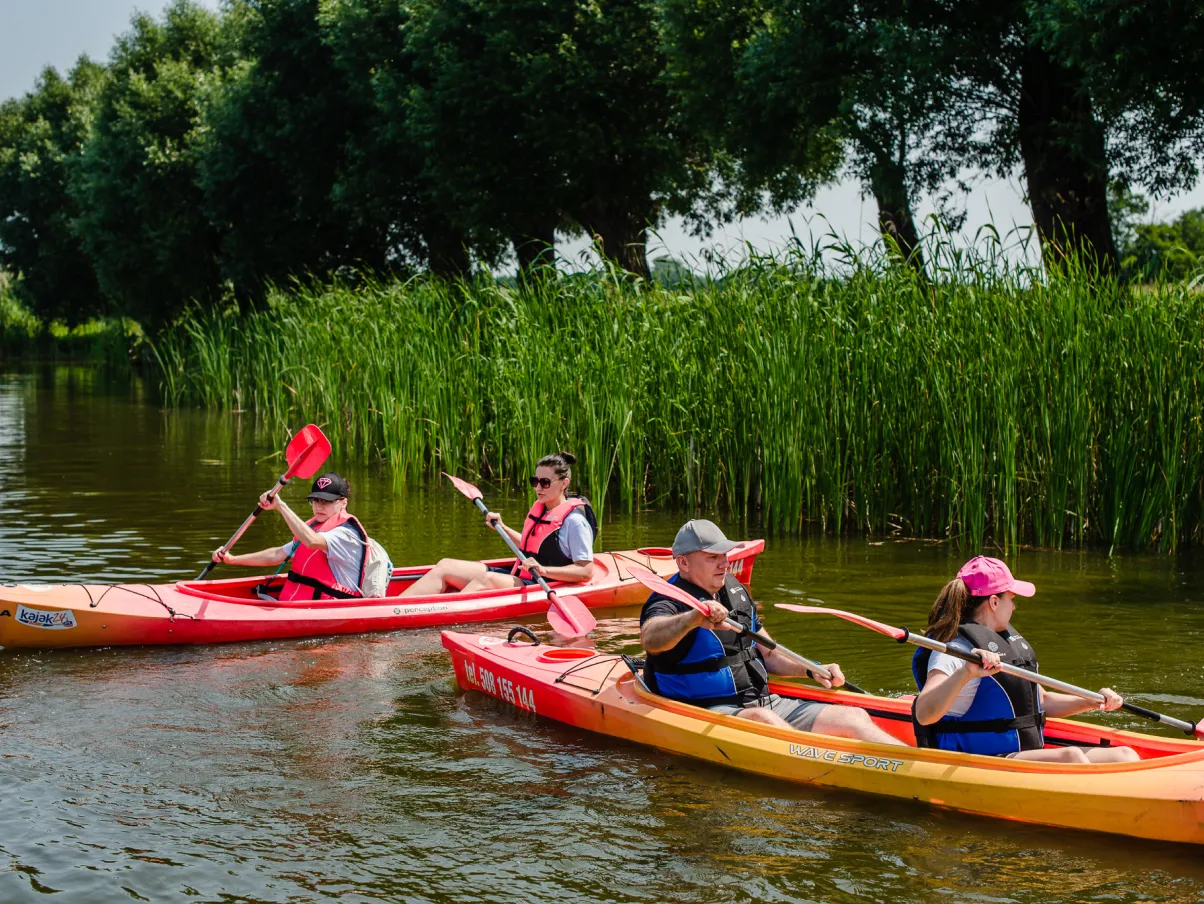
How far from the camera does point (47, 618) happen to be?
7.88 m

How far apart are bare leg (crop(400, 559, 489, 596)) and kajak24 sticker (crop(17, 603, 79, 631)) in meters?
2.15

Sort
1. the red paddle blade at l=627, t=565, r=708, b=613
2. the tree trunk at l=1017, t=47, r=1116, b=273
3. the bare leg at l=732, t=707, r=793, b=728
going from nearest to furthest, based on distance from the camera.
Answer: the red paddle blade at l=627, t=565, r=708, b=613 → the bare leg at l=732, t=707, r=793, b=728 → the tree trunk at l=1017, t=47, r=1116, b=273

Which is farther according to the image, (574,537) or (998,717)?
(574,537)

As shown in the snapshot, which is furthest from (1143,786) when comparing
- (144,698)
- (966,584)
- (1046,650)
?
(144,698)

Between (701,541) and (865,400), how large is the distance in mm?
5192

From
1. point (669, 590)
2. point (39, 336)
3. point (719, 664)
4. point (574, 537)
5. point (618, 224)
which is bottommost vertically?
point (719, 664)

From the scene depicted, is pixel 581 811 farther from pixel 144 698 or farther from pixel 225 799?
pixel 144 698

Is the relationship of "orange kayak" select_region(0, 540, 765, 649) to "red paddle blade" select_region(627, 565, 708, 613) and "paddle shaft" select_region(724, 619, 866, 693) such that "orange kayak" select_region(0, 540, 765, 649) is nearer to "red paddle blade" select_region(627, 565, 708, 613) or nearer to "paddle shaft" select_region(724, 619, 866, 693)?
"paddle shaft" select_region(724, 619, 866, 693)

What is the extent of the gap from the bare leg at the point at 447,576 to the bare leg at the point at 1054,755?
15.0ft

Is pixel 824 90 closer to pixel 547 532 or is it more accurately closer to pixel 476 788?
pixel 547 532

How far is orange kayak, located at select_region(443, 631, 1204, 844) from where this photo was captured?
5.12 m

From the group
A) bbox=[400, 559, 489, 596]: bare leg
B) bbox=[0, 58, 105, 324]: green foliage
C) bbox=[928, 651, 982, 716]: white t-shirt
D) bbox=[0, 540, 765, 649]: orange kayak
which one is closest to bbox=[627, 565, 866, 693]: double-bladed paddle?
bbox=[928, 651, 982, 716]: white t-shirt

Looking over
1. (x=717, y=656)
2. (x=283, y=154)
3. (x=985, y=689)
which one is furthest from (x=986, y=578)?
(x=283, y=154)

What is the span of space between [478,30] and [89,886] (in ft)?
73.5
